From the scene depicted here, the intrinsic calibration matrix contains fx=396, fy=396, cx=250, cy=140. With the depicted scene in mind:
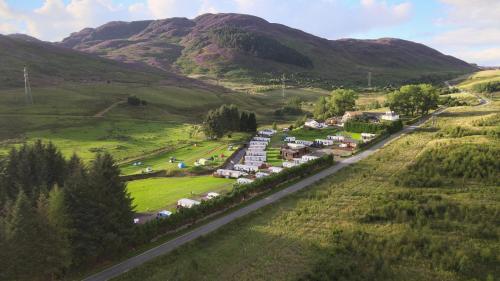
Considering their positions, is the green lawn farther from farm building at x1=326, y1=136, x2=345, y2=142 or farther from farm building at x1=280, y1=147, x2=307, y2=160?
farm building at x1=326, y1=136, x2=345, y2=142

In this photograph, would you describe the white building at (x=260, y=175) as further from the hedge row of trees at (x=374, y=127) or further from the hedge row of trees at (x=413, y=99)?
the hedge row of trees at (x=413, y=99)

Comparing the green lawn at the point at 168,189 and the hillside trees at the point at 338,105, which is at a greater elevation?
the hillside trees at the point at 338,105

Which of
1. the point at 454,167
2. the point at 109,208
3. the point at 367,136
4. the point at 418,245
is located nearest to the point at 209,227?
the point at 109,208

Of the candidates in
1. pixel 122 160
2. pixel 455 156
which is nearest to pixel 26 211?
pixel 122 160

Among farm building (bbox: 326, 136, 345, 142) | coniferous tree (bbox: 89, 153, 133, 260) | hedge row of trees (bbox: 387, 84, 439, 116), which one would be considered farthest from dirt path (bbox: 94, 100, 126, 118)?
coniferous tree (bbox: 89, 153, 133, 260)

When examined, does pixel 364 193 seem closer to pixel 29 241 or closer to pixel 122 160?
pixel 29 241

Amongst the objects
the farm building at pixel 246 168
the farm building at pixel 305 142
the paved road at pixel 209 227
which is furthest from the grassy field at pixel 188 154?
the paved road at pixel 209 227

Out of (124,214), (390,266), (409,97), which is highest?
(409,97)
